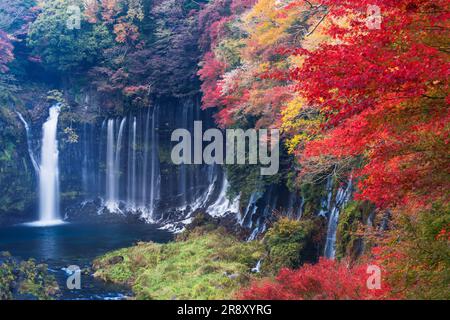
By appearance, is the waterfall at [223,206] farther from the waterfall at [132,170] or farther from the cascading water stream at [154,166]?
the waterfall at [132,170]

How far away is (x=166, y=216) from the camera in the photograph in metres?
26.0

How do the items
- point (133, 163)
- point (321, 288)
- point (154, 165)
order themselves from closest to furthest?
point (321, 288)
point (154, 165)
point (133, 163)

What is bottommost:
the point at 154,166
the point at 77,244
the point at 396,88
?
the point at 77,244

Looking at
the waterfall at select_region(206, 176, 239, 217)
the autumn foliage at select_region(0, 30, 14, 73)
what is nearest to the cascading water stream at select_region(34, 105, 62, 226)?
the autumn foliage at select_region(0, 30, 14, 73)

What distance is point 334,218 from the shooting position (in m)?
13.6

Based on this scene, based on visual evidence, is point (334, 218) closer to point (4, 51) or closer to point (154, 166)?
point (154, 166)

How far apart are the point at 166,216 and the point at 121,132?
5324 mm

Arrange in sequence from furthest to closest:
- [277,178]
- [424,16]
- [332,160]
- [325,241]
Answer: [277,178], [325,241], [332,160], [424,16]

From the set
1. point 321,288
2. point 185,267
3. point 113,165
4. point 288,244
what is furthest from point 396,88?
point 113,165

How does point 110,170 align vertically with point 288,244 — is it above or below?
above

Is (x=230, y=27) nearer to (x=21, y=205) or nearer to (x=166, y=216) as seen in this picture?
(x=166, y=216)

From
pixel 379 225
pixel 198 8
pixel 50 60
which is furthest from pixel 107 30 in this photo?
pixel 379 225

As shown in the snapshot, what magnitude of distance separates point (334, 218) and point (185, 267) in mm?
4733

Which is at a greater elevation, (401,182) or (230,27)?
(230,27)
